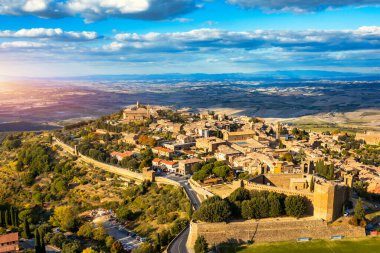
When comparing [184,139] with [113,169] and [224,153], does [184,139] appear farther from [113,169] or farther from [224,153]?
[113,169]

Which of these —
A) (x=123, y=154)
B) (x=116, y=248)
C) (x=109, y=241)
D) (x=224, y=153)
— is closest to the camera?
(x=116, y=248)

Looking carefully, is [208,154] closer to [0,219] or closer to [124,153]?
[124,153]

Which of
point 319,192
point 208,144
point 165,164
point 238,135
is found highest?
point 319,192

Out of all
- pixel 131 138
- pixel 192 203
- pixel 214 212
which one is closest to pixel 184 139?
pixel 131 138

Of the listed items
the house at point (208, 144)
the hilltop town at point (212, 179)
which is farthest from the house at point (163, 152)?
the house at point (208, 144)

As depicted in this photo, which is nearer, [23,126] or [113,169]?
[113,169]

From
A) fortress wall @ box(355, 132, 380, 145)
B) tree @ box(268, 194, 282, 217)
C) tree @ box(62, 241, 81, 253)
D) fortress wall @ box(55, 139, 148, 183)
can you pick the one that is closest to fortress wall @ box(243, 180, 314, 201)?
tree @ box(268, 194, 282, 217)
